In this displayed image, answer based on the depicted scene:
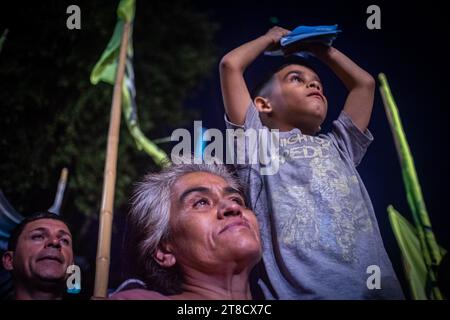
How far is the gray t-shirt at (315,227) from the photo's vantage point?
7.08 ft

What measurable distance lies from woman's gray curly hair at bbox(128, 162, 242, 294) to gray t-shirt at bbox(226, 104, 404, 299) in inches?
9.4

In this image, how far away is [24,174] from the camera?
4.64 meters

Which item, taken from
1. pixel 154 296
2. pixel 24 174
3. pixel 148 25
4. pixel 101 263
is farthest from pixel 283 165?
pixel 148 25

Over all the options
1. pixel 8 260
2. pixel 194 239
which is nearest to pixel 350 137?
pixel 194 239

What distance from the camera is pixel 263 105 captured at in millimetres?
2600

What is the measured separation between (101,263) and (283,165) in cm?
102

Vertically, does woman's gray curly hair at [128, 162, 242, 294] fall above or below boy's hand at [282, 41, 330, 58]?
below

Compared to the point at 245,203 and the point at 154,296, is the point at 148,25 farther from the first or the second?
the point at 154,296

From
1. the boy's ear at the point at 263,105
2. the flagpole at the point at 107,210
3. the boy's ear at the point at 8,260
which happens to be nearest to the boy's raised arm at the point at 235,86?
the boy's ear at the point at 263,105

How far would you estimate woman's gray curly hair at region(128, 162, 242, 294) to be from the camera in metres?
2.22

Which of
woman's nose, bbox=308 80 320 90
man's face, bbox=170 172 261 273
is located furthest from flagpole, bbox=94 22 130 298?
woman's nose, bbox=308 80 320 90

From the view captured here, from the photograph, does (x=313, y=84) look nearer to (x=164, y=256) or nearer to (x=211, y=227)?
(x=211, y=227)

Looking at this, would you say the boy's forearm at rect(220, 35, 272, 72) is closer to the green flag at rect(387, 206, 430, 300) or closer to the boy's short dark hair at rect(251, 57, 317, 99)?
the boy's short dark hair at rect(251, 57, 317, 99)
